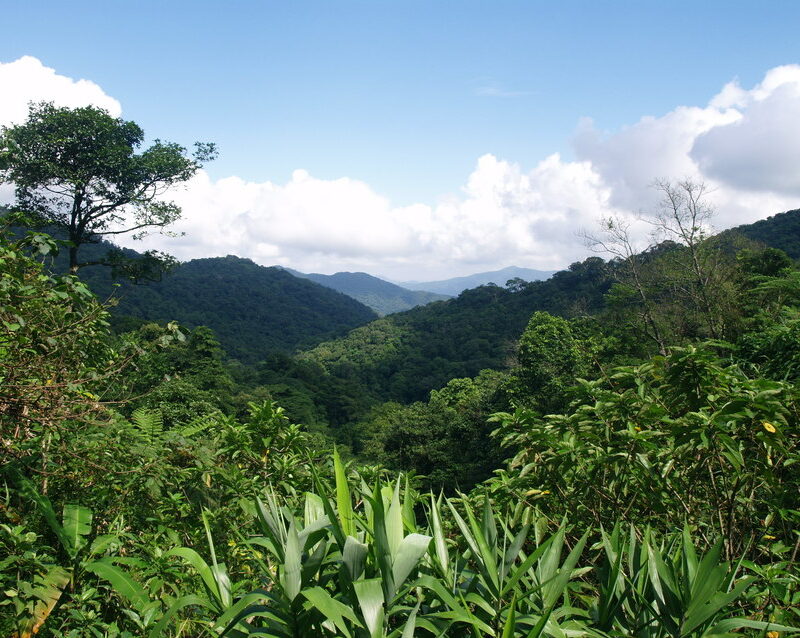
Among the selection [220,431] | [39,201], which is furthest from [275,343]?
[220,431]

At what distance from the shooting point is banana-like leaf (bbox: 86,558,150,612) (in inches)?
64.6

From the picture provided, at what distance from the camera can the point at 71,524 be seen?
6.46 ft

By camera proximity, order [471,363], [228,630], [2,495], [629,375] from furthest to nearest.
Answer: [471,363], [629,375], [2,495], [228,630]

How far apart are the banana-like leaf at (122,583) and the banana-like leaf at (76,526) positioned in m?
0.17

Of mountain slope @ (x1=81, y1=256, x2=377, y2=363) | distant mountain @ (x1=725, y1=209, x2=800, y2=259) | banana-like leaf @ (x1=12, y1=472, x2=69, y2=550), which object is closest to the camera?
banana-like leaf @ (x1=12, y1=472, x2=69, y2=550)

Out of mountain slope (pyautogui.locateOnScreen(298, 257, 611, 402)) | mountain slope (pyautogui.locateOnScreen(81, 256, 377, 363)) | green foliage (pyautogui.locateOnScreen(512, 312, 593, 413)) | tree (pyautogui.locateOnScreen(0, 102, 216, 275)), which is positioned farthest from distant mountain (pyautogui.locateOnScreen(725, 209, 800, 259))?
mountain slope (pyautogui.locateOnScreen(81, 256, 377, 363))

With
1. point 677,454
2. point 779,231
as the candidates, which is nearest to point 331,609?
point 677,454

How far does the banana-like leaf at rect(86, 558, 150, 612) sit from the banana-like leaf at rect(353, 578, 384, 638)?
1.11m

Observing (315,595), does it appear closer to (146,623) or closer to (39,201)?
(146,623)

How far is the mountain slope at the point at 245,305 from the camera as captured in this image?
64.6 m

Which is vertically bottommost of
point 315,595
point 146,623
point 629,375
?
point 146,623

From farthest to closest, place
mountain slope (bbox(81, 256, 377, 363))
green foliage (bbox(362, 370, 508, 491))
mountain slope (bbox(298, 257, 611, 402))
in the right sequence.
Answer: mountain slope (bbox(81, 256, 377, 363))
mountain slope (bbox(298, 257, 611, 402))
green foliage (bbox(362, 370, 508, 491))

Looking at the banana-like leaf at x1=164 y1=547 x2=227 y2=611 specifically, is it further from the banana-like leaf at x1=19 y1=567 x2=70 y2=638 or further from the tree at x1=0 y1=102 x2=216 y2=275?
the tree at x1=0 y1=102 x2=216 y2=275

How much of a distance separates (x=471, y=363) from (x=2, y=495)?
49552mm
